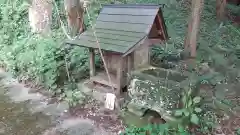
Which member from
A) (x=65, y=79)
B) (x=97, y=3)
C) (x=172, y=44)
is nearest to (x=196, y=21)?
(x=172, y=44)

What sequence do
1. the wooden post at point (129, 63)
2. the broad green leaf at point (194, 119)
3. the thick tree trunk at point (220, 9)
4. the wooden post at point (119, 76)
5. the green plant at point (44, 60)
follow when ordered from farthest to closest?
the thick tree trunk at point (220, 9) → the green plant at point (44, 60) → the wooden post at point (129, 63) → the wooden post at point (119, 76) → the broad green leaf at point (194, 119)

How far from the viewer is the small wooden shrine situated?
167 inches

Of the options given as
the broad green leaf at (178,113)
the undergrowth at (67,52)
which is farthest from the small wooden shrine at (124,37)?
the broad green leaf at (178,113)

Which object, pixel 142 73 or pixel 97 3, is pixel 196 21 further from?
pixel 97 3

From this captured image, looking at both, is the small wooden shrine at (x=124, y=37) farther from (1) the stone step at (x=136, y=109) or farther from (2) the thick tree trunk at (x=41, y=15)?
(2) the thick tree trunk at (x=41, y=15)

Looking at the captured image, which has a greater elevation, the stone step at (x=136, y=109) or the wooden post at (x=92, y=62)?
the wooden post at (x=92, y=62)

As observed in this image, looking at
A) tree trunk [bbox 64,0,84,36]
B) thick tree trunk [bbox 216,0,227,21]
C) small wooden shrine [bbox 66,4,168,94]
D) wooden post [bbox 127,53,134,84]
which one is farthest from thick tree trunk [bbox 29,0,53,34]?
thick tree trunk [bbox 216,0,227,21]

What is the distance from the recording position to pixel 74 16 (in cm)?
655

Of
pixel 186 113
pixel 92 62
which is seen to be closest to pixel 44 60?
pixel 92 62

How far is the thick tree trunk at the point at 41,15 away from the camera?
7.47m

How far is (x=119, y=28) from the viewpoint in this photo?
4.61 m

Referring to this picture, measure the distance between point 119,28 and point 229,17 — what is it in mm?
8469

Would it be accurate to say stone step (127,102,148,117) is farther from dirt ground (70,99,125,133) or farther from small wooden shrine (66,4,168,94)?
small wooden shrine (66,4,168,94)

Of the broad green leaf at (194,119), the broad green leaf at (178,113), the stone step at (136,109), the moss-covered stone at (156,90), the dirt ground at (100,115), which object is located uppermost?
the moss-covered stone at (156,90)
